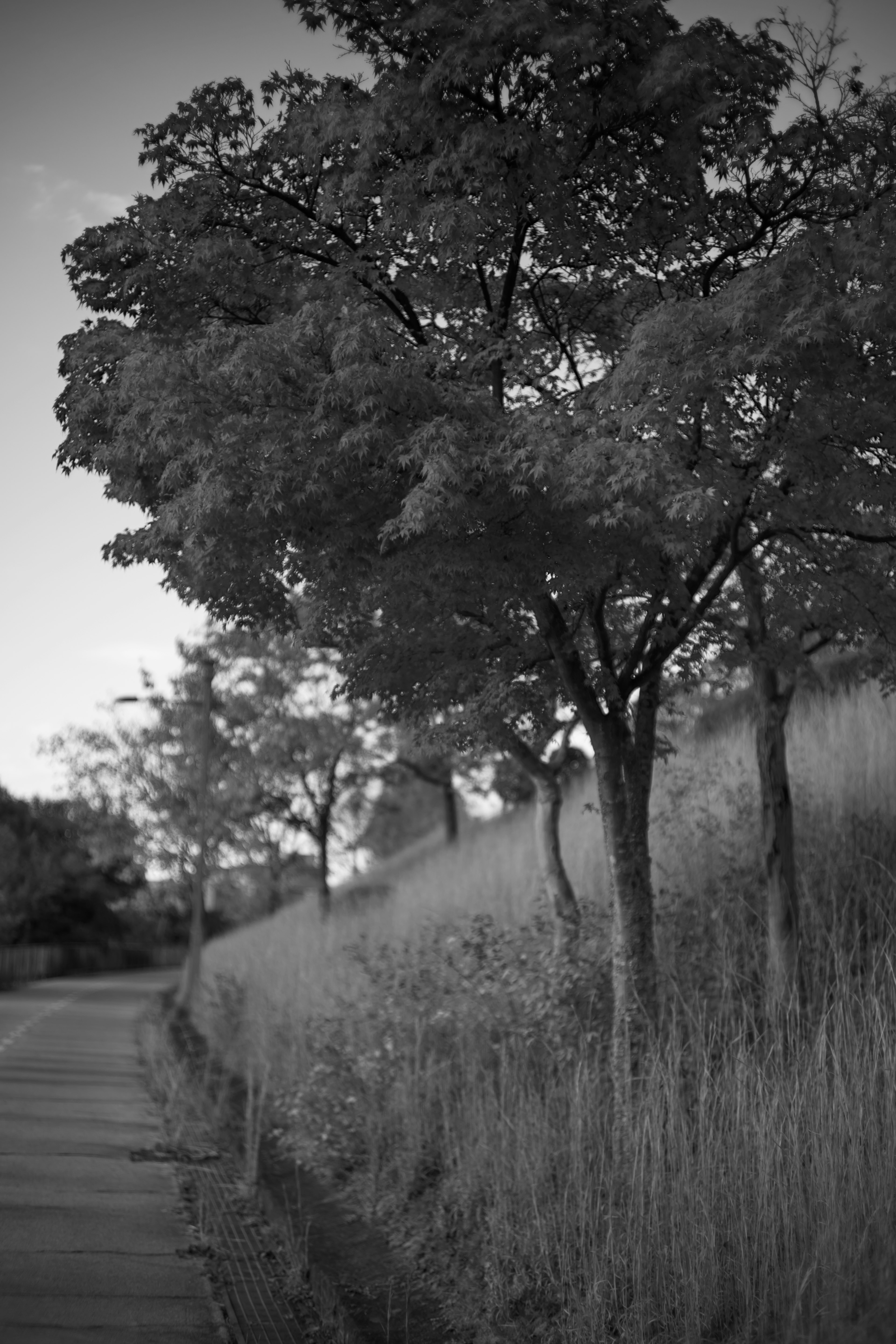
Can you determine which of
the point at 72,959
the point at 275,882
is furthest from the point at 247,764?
the point at 72,959

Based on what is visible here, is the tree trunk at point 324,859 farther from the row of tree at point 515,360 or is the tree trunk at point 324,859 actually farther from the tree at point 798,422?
the row of tree at point 515,360

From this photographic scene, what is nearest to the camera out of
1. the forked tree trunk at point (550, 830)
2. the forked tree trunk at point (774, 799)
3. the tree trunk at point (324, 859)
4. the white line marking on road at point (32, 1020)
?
the forked tree trunk at point (774, 799)

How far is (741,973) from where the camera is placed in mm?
10539

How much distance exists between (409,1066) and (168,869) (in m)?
28.6

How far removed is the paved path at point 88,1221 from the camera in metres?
5.77

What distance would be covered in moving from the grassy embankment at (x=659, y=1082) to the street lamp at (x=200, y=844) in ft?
23.9

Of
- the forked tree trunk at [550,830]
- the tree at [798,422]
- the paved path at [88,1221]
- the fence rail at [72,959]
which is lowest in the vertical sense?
the fence rail at [72,959]

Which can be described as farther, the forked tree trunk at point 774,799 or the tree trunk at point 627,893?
the forked tree trunk at point 774,799

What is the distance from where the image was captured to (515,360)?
870 centimetres

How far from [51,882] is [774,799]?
168 feet

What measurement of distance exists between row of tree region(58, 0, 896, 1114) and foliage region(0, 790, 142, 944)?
37.0 meters

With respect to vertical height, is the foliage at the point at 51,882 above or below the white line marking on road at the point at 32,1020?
above

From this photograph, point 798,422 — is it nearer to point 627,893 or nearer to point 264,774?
point 627,893

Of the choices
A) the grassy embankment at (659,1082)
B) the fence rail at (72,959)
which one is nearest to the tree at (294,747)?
the grassy embankment at (659,1082)
